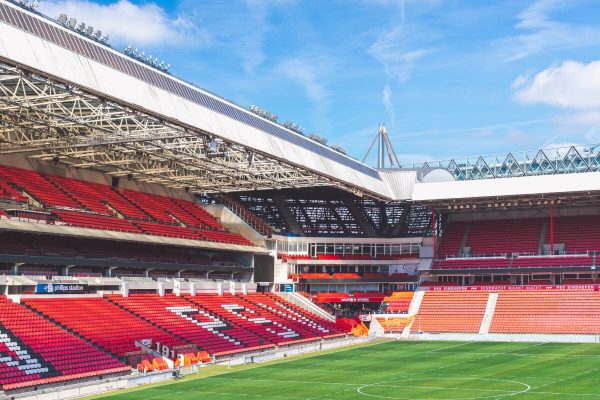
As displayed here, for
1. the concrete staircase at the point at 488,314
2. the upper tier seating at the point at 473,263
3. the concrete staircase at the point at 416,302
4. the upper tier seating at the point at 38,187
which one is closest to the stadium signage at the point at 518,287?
A: the concrete staircase at the point at 416,302

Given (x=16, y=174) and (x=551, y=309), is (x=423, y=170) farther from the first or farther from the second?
(x=16, y=174)

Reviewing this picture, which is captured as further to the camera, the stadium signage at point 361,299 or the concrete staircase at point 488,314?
the stadium signage at point 361,299

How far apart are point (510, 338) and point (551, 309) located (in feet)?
19.4

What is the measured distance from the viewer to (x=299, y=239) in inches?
3100

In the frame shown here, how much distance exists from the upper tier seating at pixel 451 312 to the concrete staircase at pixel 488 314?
0.28 m

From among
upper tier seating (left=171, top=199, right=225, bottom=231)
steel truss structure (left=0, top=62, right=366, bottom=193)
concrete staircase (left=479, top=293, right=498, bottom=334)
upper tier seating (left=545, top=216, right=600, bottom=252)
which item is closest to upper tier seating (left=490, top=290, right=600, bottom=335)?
concrete staircase (left=479, top=293, right=498, bottom=334)

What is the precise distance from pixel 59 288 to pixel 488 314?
36511 mm

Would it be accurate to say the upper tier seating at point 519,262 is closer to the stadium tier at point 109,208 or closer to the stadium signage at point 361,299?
the stadium signage at point 361,299

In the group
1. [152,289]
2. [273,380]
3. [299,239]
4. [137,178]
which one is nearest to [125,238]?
[152,289]

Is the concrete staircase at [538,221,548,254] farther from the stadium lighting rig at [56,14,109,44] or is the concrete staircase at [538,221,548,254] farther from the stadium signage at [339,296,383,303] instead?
the stadium lighting rig at [56,14,109,44]

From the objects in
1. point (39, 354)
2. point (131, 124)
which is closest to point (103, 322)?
point (39, 354)

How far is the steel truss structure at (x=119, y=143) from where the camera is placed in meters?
40.8

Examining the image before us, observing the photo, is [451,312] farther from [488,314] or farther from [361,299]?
[361,299]

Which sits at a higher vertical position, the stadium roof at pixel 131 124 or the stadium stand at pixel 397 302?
the stadium roof at pixel 131 124
